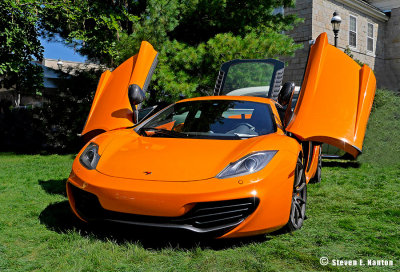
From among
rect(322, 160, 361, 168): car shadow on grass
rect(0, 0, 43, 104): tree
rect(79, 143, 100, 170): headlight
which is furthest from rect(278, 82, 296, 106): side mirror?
rect(0, 0, 43, 104): tree

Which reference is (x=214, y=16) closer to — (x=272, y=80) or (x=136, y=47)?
(x=136, y=47)

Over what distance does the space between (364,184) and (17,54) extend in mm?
9827

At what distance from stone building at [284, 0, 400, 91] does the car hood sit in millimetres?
15814

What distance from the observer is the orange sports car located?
2.76 meters

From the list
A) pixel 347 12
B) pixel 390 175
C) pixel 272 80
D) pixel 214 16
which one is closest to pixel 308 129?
pixel 272 80

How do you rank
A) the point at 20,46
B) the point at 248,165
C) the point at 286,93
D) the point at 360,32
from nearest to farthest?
the point at 248,165 → the point at 286,93 → the point at 20,46 → the point at 360,32

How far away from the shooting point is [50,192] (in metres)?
5.11

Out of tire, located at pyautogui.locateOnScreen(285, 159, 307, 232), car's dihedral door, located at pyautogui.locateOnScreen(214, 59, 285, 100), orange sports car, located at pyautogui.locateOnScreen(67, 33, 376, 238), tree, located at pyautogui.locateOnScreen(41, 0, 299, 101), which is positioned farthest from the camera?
tree, located at pyautogui.locateOnScreen(41, 0, 299, 101)

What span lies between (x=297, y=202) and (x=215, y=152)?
3.08 ft

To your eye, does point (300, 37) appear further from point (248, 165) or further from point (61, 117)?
point (248, 165)

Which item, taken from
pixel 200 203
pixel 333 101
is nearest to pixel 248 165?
pixel 200 203

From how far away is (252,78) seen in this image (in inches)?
219

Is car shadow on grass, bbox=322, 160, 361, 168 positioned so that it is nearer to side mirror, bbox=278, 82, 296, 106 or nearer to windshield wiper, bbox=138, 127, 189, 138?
side mirror, bbox=278, 82, 296, 106

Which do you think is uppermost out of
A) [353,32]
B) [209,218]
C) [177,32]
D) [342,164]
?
[353,32]
